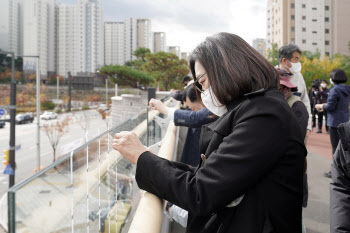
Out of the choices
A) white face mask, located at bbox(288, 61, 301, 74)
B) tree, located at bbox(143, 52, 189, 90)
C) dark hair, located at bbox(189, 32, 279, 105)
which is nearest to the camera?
dark hair, located at bbox(189, 32, 279, 105)

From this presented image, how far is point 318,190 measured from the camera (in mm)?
5223

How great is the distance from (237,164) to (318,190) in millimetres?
4752

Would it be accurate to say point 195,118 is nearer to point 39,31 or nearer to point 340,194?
point 340,194

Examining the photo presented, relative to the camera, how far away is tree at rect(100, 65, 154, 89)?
30.6m

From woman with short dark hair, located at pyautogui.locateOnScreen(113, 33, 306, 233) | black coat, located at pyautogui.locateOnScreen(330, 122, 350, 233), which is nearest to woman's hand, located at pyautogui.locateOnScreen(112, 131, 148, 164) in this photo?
woman with short dark hair, located at pyautogui.locateOnScreen(113, 33, 306, 233)

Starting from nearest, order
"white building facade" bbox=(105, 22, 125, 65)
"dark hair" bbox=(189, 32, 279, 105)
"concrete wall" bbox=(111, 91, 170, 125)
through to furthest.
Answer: "dark hair" bbox=(189, 32, 279, 105), "concrete wall" bbox=(111, 91, 170, 125), "white building facade" bbox=(105, 22, 125, 65)

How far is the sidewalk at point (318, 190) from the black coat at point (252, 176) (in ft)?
9.72

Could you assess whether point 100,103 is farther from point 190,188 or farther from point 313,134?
point 190,188

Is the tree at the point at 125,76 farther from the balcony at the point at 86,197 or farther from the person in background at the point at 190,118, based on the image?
the balcony at the point at 86,197

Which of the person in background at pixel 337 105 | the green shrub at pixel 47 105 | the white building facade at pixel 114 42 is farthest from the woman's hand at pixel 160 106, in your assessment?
the white building facade at pixel 114 42

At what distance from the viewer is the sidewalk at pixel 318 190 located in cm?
389

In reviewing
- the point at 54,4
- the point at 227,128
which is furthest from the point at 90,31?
the point at 227,128

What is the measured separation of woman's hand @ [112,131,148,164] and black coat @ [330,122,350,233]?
0.97 meters

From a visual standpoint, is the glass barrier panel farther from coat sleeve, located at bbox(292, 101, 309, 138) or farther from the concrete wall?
the concrete wall
